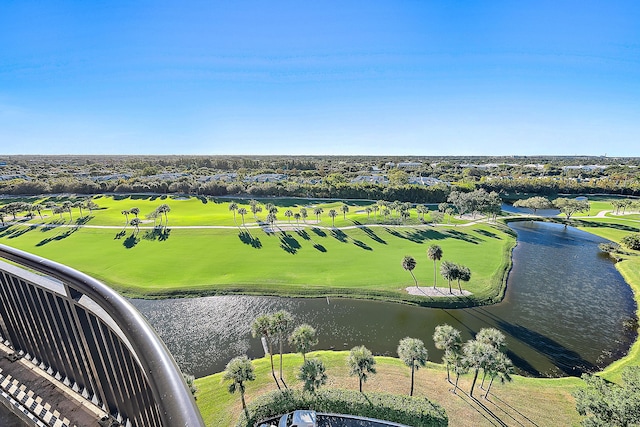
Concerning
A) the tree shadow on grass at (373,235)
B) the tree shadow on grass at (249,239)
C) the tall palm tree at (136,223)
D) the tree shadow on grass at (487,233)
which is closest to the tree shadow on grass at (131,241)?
the tall palm tree at (136,223)

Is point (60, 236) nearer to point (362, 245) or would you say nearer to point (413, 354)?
point (362, 245)

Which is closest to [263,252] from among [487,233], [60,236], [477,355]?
[477,355]

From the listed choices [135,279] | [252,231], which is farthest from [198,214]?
[135,279]

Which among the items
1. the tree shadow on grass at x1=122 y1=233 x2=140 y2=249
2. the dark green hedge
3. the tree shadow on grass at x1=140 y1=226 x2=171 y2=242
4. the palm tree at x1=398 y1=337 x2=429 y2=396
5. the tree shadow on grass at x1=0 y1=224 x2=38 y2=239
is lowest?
the tree shadow on grass at x1=0 y1=224 x2=38 y2=239

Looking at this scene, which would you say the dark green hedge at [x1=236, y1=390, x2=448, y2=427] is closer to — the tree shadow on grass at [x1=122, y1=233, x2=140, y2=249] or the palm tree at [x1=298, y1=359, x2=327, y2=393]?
the palm tree at [x1=298, y1=359, x2=327, y2=393]

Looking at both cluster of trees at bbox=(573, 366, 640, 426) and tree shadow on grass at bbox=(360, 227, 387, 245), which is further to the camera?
tree shadow on grass at bbox=(360, 227, 387, 245)

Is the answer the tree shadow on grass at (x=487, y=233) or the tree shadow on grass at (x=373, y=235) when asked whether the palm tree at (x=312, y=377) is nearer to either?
the tree shadow on grass at (x=373, y=235)

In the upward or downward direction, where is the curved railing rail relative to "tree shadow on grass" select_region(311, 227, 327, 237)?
upward

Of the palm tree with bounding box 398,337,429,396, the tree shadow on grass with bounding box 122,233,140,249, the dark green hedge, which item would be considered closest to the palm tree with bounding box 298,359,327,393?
the dark green hedge
